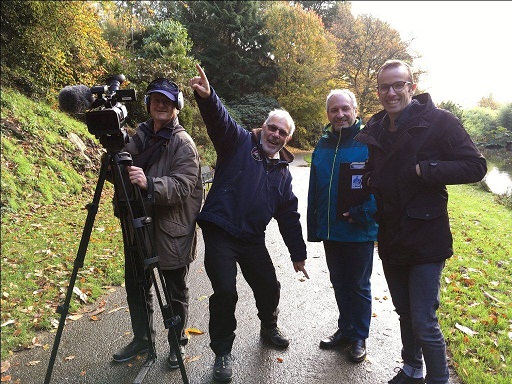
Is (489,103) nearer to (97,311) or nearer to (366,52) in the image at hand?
(97,311)

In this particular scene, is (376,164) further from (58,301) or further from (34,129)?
(34,129)

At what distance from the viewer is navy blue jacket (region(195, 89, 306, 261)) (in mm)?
2818

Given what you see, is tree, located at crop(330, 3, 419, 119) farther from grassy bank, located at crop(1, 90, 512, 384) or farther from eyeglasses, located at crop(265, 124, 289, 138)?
eyeglasses, located at crop(265, 124, 289, 138)

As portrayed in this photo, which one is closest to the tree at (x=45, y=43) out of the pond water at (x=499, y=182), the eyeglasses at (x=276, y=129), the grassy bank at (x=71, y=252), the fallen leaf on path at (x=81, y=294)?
the grassy bank at (x=71, y=252)

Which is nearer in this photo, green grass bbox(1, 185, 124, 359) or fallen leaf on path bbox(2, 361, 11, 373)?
fallen leaf on path bbox(2, 361, 11, 373)

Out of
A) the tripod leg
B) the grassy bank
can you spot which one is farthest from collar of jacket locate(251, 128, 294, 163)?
the grassy bank

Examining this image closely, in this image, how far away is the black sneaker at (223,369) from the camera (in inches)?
110

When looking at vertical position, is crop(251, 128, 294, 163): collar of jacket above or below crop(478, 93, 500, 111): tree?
below

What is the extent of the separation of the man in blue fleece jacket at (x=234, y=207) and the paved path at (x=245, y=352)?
0.32m

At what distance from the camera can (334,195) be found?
10.3 feet

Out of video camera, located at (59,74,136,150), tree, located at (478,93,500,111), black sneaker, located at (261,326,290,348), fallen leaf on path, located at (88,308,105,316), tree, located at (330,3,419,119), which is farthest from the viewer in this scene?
tree, located at (330,3,419,119)

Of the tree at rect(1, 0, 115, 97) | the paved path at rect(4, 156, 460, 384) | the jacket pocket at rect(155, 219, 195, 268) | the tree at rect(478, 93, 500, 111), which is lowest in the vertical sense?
the paved path at rect(4, 156, 460, 384)

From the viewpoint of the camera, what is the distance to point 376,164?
104 inches

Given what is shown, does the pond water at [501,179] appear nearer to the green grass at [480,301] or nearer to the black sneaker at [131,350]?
the green grass at [480,301]
